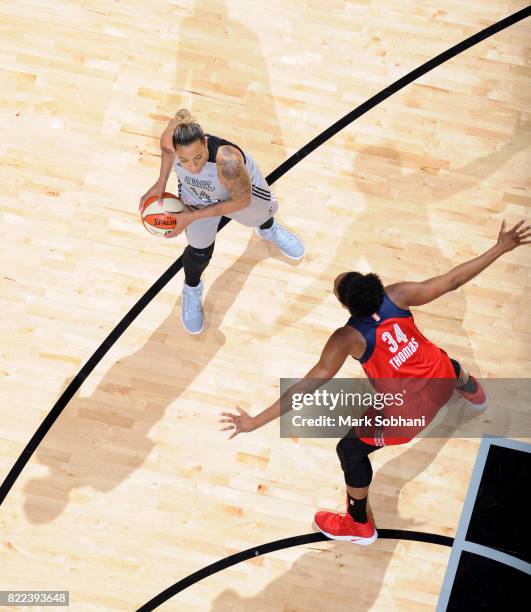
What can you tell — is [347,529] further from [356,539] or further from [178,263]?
[178,263]

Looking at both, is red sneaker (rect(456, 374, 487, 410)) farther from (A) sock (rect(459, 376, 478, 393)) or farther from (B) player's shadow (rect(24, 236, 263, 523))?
(B) player's shadow (rect(24, 236, 263, 523))

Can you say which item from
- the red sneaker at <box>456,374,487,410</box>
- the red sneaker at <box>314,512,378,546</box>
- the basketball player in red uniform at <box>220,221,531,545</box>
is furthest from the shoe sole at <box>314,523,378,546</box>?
the red sneaker at <box>456,374,487,410</box>

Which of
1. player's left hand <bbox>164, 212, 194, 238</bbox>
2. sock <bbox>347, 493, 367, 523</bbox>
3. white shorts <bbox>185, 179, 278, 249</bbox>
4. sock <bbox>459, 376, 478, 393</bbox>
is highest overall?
player's left hand <bbox>164, 212, 194, 238</bbox>

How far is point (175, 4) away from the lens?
541 centimetres

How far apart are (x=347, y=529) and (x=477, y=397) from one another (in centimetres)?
118

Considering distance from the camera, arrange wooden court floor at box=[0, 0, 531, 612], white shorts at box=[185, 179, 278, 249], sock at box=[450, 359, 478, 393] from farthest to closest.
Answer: wooden court floor at box=[0, 0, 531, 612], sock at box=[450, 359, 478, 393], white shorts at box=[185, 179, 278, 249]

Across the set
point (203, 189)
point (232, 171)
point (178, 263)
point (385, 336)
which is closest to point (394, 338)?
point (385, 336)

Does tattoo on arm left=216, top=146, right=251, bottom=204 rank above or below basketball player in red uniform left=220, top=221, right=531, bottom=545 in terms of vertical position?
above

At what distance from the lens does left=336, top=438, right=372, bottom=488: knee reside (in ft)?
13.4

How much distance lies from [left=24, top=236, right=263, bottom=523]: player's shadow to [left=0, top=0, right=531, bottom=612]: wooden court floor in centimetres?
1

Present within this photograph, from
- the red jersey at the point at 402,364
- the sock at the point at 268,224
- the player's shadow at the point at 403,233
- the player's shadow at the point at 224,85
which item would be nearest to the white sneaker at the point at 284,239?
the sock at the point at 268,224

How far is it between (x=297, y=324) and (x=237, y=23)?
7.70ft

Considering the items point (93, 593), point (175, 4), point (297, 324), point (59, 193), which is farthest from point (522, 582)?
point (175, 4)

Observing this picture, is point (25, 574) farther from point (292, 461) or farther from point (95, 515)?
point (292, 461)
